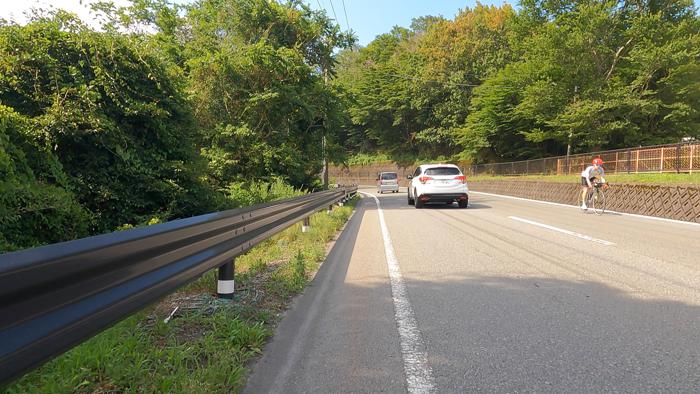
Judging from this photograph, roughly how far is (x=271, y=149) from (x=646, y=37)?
30.2 meters

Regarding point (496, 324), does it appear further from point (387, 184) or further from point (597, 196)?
point (387, 184)

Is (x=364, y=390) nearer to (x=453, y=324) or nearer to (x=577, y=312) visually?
(x=453, y=324)

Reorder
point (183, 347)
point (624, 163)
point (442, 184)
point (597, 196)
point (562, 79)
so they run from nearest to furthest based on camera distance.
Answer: point (183, 347) < point (597, 196) < point (442, 184) < point (624, 163) < point (562, 79)

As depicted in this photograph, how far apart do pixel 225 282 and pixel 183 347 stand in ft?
4.21

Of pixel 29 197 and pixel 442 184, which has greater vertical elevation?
pixel 442 184

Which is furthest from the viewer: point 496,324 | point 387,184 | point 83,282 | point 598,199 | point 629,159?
point 387,184

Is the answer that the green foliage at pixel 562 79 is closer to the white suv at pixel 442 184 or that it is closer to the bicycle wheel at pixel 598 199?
the white suv at pixel 442 184

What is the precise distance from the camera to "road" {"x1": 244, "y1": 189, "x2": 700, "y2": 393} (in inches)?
113

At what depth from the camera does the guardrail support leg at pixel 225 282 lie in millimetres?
4324

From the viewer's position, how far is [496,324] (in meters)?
3.88

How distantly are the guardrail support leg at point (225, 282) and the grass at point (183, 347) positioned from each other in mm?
91

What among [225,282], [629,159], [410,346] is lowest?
[410,346]

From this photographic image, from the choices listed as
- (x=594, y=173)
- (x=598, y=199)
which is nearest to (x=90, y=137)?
(x=594, y=173)

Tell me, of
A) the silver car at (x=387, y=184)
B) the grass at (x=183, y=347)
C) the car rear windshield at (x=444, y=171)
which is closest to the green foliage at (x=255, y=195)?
the car rear windshield at (x=444, y=171)
